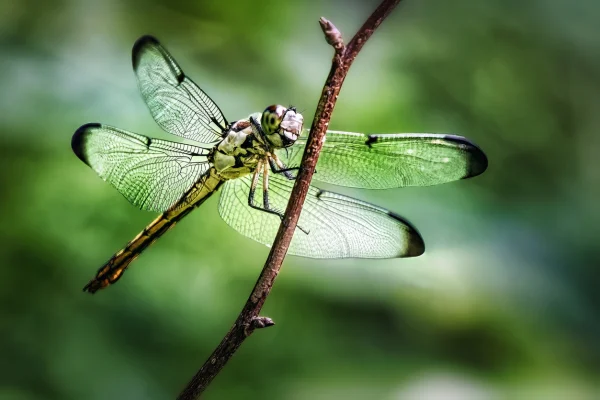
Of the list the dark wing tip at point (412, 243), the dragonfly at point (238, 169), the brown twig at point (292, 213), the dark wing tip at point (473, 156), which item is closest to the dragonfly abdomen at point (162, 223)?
the dragonfly at point (238, 169)

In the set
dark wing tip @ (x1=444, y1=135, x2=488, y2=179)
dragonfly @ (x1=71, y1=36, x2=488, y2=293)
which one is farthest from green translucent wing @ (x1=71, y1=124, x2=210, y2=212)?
dark wing tip @ (x1=444, y1=135, x2=488, y2=179)

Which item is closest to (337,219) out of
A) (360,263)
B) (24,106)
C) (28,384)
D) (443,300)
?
(360,263)

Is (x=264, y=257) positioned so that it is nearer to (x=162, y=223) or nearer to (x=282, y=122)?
(x=162, y=223)

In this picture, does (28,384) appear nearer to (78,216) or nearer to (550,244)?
(78,216)

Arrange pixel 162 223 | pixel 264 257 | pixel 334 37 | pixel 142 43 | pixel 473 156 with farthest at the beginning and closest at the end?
pixel 264 257, pixel 162 223, pixel 142 43, pixel 473 156, pixel 334 37

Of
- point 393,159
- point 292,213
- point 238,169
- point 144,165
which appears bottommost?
point 292,213

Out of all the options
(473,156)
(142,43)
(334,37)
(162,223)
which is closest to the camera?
(334,37)

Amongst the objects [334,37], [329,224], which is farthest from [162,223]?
[334,37]

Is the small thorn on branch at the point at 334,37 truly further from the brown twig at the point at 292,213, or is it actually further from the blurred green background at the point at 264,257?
the blurred green background at the point at 264,257

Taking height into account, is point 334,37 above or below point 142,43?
below
